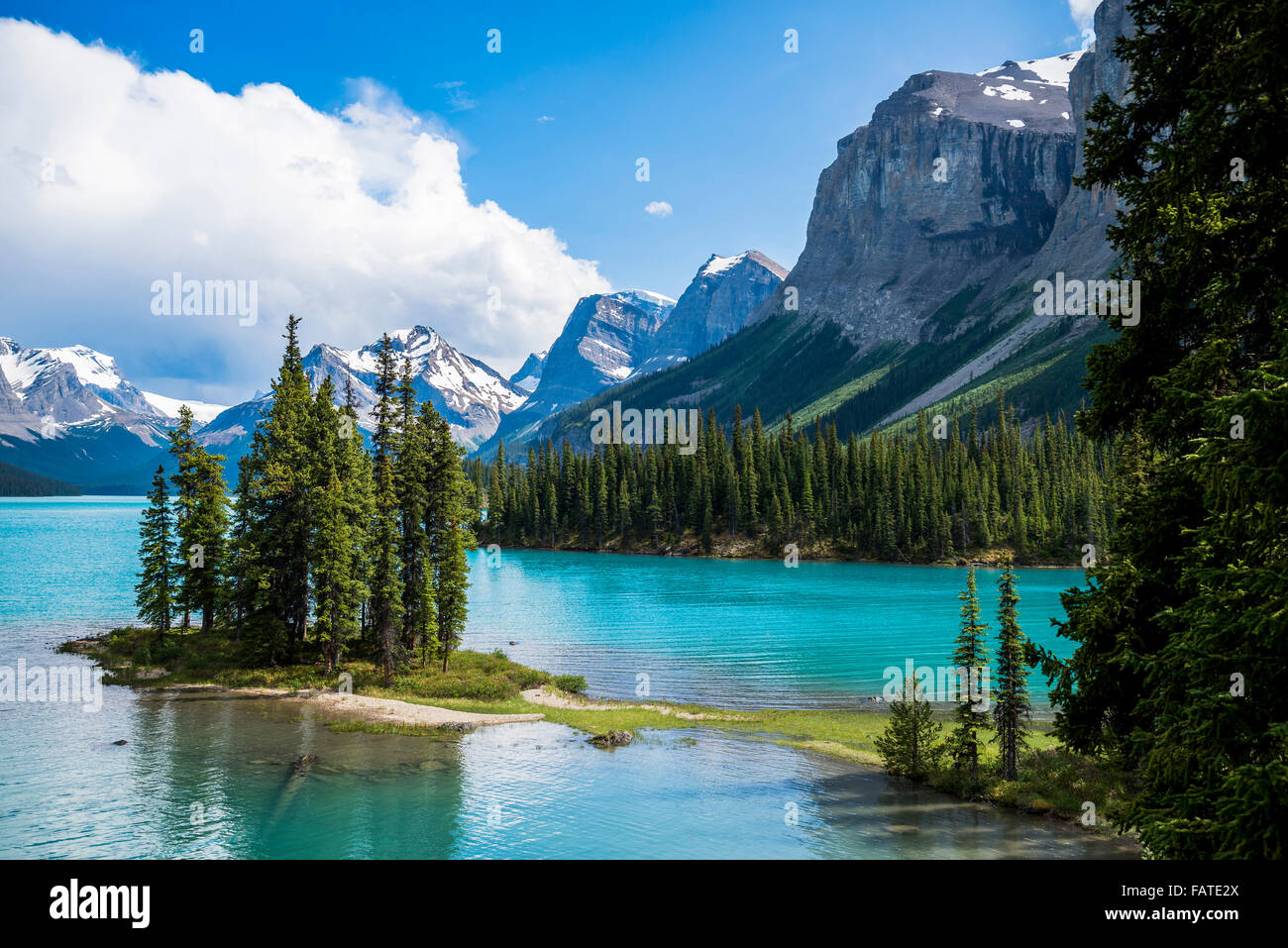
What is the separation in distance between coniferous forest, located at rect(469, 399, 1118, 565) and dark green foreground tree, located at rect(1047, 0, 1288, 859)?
13776 cm

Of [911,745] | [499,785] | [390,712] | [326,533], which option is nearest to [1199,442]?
[911,745]

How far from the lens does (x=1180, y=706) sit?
9.57 m

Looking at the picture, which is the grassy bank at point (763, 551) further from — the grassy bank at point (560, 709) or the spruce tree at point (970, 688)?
the spruce tree at point (970, 688)

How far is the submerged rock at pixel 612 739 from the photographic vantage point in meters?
36.9

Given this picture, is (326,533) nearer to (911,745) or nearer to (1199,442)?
(911,745)

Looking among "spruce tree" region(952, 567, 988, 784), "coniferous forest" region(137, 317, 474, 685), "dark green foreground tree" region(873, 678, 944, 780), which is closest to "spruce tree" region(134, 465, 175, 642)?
"coniferous forest" region(137, 317, 474, 685)

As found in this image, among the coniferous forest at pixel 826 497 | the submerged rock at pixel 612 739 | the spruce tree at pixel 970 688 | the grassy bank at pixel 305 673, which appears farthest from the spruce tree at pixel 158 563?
the coniferous forest at pixel 826 497

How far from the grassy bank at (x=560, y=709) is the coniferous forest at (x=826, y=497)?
107 meters

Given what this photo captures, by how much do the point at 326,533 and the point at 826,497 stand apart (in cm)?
12602

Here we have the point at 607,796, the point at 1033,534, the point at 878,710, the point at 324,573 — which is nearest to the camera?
the point at 607,796

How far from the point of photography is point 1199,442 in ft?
29.5

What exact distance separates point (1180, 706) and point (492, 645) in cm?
5819
